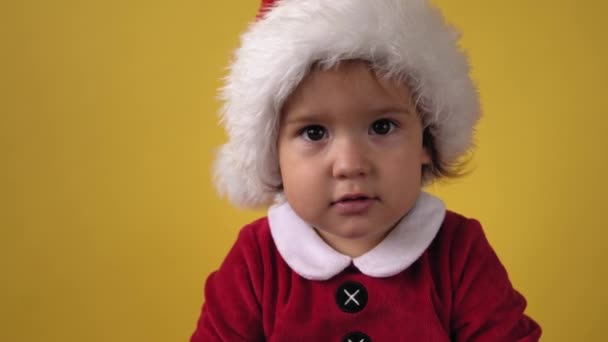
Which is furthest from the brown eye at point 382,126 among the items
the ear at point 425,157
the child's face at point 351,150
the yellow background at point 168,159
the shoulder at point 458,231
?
the yellow background at point 168,159

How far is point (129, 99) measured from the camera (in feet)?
5.95

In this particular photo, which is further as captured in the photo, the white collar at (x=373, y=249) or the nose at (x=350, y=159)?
the white collar at (x=373, y=249)

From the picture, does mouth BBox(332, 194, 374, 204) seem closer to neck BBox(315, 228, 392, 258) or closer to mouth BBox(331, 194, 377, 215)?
mouth BBox(331, 194, 377, 215)

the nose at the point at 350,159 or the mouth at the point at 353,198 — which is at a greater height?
the nose at the point at 350,159

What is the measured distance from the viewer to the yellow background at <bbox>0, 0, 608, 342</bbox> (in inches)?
69.3

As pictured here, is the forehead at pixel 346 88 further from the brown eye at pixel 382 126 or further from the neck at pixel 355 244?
the neck at pixel 355 244

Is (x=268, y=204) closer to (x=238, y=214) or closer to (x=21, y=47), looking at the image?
(x=238, y=214)

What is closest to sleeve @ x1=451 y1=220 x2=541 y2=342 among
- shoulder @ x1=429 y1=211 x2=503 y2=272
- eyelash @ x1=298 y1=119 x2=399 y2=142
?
shoulder @ x1=429 y1=211 x2=503 y2=272

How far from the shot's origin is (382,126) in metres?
1.09

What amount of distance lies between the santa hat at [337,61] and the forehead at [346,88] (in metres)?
0.01

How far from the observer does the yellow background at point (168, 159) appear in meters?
1.76

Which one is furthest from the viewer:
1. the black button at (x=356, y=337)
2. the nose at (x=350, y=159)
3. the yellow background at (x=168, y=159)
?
the yellow background at (x=168, y=159)

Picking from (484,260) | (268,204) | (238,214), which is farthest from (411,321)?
(238,214)

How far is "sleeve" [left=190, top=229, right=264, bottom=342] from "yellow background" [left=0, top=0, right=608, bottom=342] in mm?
635
